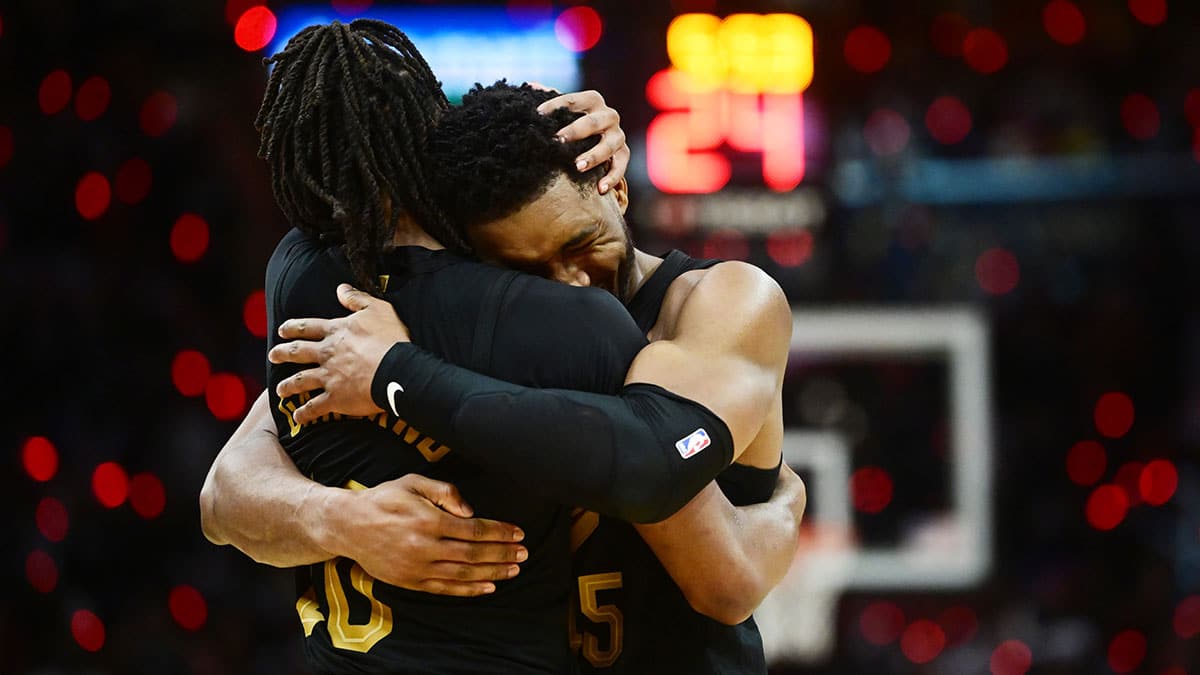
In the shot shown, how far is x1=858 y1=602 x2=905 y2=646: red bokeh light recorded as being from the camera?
6.58m

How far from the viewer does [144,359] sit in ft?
20.2

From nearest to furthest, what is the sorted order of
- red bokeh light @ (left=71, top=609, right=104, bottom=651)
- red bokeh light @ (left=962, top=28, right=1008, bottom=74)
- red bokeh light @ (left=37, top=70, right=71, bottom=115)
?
red bokeh light @ (left=71, top=609, right=104, bottom=651) → red bokeh light @ (left=37, top=70, right=71, bottom=115) → red bokeh light @ (left=962, top=28, right=1008, bottom=74)

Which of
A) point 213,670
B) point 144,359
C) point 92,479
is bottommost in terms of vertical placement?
point 213,670

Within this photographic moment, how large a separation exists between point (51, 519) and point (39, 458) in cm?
24

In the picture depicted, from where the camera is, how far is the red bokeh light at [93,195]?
6.12 m

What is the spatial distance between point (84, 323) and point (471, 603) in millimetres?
4551

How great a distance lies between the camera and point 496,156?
199 cm

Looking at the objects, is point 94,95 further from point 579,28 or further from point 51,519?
point 579,28

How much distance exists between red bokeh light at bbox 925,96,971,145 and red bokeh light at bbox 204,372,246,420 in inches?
135

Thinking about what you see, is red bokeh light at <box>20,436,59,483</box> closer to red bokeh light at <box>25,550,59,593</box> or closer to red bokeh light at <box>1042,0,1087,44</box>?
red bokeh light at <box>25,550,59,593</box>

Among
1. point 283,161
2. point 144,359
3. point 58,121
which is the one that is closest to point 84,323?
point 144,359

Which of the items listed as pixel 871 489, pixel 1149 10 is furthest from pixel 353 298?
pixel 1149 10

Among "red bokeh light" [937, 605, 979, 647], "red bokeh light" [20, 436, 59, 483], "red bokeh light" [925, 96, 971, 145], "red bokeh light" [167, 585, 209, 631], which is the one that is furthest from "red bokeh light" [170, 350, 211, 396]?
"red bokeh light" [925, 96, 971, 145]

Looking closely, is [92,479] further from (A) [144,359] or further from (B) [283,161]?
(B) [283,161]
